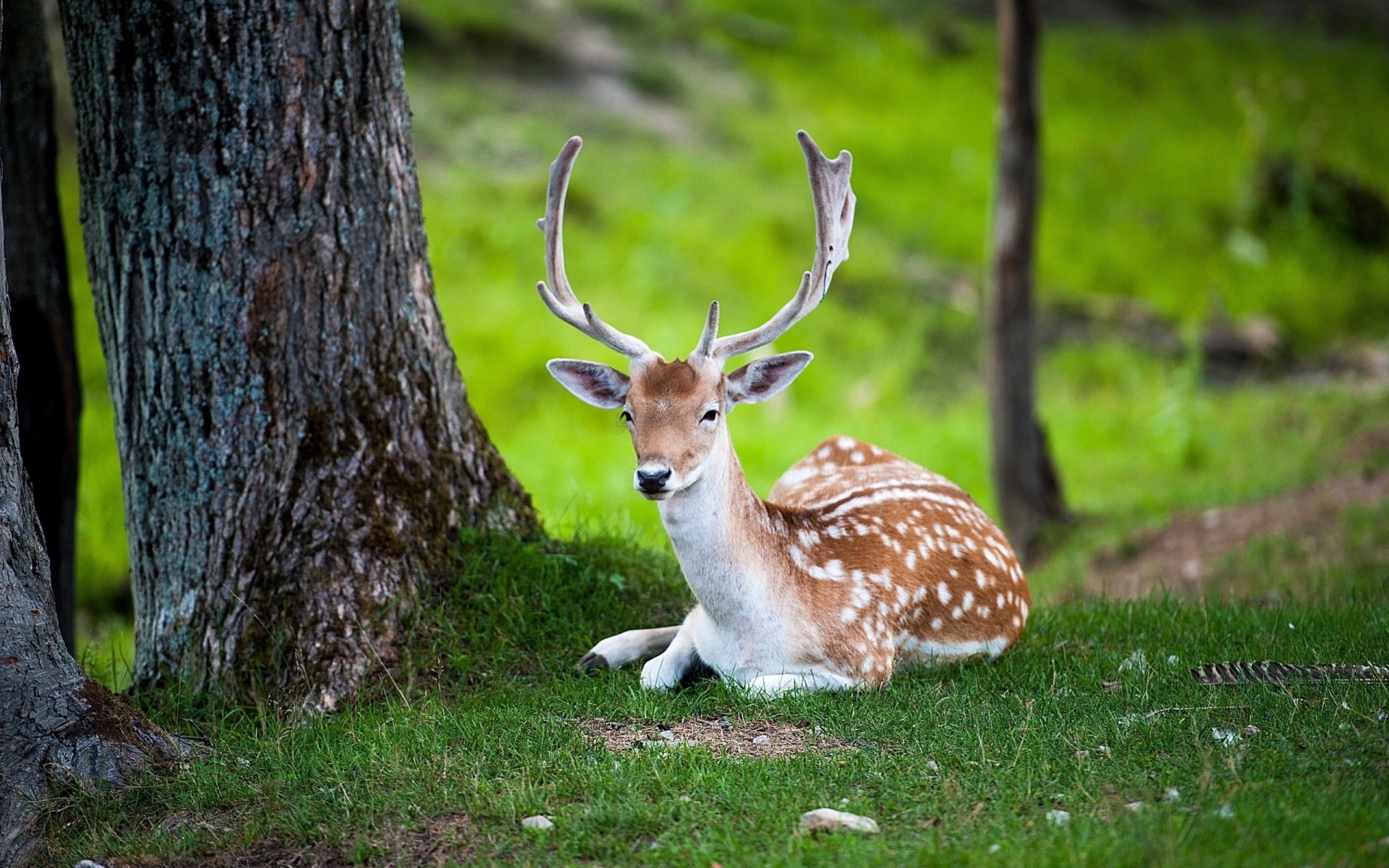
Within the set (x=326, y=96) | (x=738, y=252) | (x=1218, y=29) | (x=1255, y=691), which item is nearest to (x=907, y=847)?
(x=1255, y=691)

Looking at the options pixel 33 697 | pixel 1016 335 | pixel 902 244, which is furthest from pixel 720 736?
pixel 902 244

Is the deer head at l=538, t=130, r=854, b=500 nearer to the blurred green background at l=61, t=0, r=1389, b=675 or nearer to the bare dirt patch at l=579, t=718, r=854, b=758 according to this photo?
the bare dirt patch at l=579, t=718, r=854, b=758

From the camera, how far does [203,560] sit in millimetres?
5090

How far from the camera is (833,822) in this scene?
3.81 meters

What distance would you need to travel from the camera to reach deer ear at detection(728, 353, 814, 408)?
5188mm

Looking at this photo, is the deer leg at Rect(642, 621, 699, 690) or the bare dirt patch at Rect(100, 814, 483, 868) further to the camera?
the deer leg at Rect(642, 621, 699, 690)

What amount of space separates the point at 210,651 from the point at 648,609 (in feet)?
5.88

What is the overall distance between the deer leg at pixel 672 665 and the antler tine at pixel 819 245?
110 centimetres

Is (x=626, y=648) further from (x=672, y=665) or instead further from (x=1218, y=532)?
(x=1218, y=532)

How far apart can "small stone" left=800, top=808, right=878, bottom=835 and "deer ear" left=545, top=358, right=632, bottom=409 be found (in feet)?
6.29

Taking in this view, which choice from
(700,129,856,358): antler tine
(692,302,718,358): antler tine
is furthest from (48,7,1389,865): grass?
(700,129,856,358): antler tine

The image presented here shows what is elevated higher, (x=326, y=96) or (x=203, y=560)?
(x=326, y=96)

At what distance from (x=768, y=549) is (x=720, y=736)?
0.85 m

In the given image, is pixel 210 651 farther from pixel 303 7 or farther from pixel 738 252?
pixel 738 252
